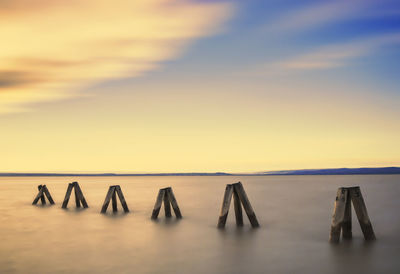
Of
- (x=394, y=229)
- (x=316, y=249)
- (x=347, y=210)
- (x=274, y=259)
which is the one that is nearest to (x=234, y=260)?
(x=274, y=259)

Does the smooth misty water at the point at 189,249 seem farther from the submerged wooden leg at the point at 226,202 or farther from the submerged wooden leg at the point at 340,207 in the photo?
the submerged wooden leg at the point at 340,207

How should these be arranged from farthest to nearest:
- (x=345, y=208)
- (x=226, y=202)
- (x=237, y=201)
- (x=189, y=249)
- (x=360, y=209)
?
(x=237, y=201) → (x=226, y=202) → (x=189, y=249) → (x=360, y=209) → (x=345, y=208)

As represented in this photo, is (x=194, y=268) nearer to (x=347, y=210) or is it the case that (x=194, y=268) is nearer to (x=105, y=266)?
(x=105, y=266)

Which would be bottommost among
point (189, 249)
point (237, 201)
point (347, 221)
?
point (189, 249)

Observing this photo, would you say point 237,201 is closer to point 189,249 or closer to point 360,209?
point 189,249

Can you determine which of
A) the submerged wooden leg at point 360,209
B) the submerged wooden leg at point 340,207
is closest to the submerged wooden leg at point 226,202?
the submerged wooden leg at point 340,207

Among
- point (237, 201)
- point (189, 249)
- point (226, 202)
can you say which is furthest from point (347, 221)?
point (189, 249)

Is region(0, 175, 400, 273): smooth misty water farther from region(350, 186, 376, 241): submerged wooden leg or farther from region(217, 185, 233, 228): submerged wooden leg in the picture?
region(217, 185, 233, 228): submerged wooden leg

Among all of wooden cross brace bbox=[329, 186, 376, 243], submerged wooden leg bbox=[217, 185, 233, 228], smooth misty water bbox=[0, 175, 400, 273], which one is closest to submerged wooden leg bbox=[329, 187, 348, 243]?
wooden cross brace bbox=[329, 186, 376, 243]

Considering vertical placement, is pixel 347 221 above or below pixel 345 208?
below

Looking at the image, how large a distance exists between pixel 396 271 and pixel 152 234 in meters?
8.76

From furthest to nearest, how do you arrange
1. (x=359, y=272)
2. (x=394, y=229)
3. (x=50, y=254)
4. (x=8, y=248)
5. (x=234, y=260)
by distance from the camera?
1. (x=394, y=229)
2. (x=8, y=248)
3. (x=50, y=254)
4. (x=234, y=260)
5. (x=359, y=272)

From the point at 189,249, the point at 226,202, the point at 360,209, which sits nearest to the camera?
the point at 360,209

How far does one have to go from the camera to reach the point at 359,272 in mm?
9961
